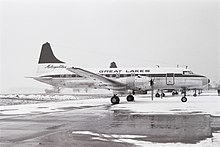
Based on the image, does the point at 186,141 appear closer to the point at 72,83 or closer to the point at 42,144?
the point at 42,144

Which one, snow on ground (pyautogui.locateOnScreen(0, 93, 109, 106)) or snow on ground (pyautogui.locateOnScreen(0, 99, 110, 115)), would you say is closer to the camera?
snow on ground (pyautogui.locateOnScreen(0, 99, 110, 115))

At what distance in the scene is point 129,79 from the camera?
25.6 m

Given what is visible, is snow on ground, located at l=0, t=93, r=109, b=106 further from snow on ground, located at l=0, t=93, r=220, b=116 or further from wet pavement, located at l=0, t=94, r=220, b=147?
wet pavement, located at l=0, t=94, r=220, b=147

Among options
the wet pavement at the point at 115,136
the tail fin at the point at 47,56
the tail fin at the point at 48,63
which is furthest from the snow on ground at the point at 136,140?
the tail fin at the point at 47,56

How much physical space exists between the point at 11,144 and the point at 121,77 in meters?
20.4

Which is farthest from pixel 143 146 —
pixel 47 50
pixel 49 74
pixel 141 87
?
pixel 47 50

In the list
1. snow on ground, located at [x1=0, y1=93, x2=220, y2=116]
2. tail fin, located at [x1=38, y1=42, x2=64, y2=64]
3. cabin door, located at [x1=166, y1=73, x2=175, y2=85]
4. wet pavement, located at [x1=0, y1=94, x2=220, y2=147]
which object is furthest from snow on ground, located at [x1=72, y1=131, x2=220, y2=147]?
tail fin, located at [x1=38, y1=42, x2=64, y2=64]

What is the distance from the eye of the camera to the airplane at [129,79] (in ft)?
83.3

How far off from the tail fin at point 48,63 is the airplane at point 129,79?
0.57 ft

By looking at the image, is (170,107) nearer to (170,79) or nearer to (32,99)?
(170,79)

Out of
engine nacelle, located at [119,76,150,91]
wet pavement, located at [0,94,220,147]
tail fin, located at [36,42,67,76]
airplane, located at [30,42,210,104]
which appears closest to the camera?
wet pavement, located at [0,94,220,147]

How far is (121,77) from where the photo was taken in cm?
2755

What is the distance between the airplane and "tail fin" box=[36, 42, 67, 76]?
0.57 ft

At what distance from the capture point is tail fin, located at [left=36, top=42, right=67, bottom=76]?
31391 millimetres
